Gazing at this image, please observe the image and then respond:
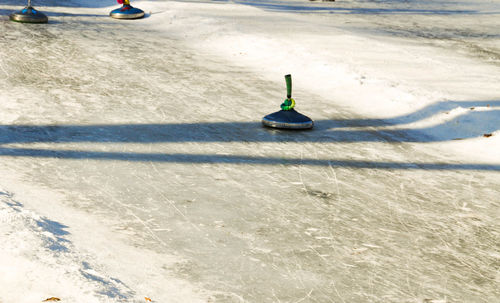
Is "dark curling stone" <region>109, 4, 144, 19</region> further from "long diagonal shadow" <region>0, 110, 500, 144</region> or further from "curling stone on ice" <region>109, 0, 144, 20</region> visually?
"long diagonal shadow" <region>0, 110, 500, 144</region>

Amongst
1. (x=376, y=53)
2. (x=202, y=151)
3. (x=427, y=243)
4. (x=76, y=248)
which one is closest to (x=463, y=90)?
(x=376, y=53)

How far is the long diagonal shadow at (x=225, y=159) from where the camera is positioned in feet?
17.0

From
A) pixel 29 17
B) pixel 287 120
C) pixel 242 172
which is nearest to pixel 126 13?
pixel 29 17

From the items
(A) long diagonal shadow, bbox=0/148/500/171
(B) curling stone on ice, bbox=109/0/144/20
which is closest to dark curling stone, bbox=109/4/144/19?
(B) curling stone on ice, bbox=109/0/144/20

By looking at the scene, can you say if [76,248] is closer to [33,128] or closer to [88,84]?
[33,128]

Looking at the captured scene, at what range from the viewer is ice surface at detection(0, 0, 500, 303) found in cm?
338

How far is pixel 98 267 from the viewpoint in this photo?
10.8 ft

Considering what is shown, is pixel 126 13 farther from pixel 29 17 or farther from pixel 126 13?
pixel 29 17

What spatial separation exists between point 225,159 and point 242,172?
37 cm

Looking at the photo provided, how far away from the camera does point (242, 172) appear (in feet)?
16.7

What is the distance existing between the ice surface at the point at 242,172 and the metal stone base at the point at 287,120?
0.33 ft

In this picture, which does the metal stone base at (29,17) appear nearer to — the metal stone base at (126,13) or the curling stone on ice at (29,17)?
the curling stone on ice at (29,17)

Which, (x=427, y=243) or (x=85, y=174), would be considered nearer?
(x=427, y=243)

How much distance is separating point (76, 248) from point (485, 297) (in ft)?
7.11
